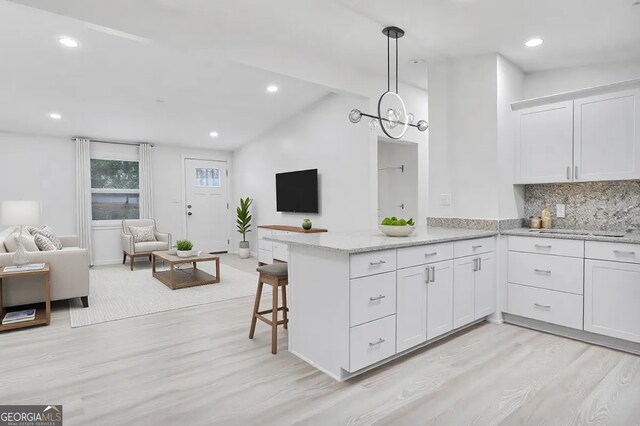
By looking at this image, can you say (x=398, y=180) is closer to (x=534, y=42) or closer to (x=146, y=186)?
(x=534, y=42)

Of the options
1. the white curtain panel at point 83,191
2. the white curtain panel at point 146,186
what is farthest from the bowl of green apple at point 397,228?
the white curtain panel at point 83,191

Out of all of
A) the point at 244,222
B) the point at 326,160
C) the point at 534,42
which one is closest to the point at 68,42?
the point at 326,160

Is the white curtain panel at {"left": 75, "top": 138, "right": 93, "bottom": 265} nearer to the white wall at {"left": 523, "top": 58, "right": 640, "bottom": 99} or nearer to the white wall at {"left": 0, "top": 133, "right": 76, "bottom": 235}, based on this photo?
the white wall at {"left": 0, "top": 133, "right": 76, "bottom": 235}

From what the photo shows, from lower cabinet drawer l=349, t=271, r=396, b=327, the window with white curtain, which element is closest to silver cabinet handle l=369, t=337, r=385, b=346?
lower cabinet drawer l=349, t=271, r=396, b=327

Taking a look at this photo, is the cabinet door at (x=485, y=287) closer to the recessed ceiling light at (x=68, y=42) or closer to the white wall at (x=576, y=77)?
the white wall at (x=576, y=77)

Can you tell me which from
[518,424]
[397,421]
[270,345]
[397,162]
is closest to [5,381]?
[270,345]

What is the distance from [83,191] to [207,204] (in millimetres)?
2344

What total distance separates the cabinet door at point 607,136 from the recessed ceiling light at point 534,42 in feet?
1.99

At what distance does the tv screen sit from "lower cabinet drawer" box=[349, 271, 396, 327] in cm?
340

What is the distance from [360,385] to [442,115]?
2816 mm

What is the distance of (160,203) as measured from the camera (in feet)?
24.8

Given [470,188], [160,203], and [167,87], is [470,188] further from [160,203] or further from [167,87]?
[160,203]

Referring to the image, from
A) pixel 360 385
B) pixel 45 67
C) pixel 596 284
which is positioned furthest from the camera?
pixel 45 67

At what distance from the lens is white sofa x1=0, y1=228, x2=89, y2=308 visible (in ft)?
11.8
